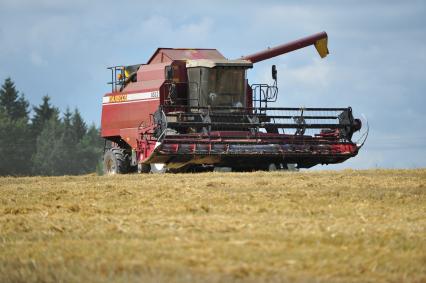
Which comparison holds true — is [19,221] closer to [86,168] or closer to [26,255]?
[26,255]

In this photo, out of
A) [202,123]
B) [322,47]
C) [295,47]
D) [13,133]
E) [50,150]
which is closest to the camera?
[202,123]

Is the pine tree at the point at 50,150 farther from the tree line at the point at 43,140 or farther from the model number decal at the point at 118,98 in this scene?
the model number decal at the point at 118,98

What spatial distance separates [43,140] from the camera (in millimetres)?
106125

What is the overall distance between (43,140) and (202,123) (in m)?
84.3

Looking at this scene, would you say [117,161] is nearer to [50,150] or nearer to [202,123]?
[202,123]

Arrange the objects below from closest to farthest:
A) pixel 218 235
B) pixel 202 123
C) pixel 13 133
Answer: pixel 218 235
pixel 202 123
pixel 13 133

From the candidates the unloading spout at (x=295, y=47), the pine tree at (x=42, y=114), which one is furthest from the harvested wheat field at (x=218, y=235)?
the pine tree at (x=42, y=114)

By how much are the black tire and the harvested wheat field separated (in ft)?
40.0

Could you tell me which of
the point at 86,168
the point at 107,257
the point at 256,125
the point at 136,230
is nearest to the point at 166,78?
the point at 256,125

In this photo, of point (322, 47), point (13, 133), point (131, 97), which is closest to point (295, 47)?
point (322, 47)

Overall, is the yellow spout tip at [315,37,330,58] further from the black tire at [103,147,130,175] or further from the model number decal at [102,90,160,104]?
the black tire at [103,147,130,175]

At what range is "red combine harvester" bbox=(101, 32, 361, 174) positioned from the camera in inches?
907

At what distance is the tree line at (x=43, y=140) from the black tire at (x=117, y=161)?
64469mm

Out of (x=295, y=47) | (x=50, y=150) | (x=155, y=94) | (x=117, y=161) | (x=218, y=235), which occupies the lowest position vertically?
(x=218, y=235)
